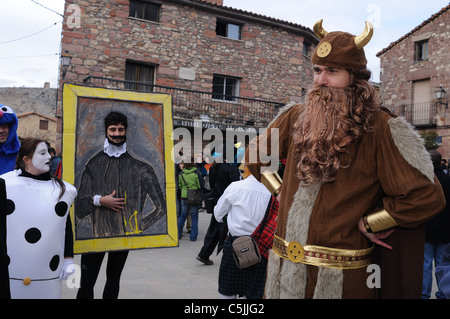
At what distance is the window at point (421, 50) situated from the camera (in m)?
21.1

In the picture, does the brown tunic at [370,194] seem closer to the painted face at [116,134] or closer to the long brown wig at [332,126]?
the long brown wig at [332,126]

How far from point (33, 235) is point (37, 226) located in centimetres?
6

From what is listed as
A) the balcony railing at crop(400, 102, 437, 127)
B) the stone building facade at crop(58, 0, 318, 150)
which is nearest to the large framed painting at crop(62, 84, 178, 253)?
the stone building facade at crop(58, 0, 318, 150)

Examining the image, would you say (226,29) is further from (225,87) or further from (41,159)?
(41,159)

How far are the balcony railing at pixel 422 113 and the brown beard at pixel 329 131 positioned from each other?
2033 cm

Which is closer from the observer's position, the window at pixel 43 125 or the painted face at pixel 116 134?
the painted face at pixel 116 134

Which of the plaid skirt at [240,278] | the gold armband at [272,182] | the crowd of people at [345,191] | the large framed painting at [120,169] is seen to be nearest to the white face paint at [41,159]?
the large framed painting at [120,169]

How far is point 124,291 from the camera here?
4895mm

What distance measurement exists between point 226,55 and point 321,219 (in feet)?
54.1

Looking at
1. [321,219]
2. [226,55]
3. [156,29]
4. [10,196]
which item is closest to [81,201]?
[10,196]

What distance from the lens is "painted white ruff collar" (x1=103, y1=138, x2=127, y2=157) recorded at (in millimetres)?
3393

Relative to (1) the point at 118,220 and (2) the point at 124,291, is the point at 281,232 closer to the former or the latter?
(1) the point at 118,220

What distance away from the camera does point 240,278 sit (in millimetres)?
3852

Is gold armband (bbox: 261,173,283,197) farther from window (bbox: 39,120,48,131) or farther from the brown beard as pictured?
window (bbox: 39,120,48,131)
